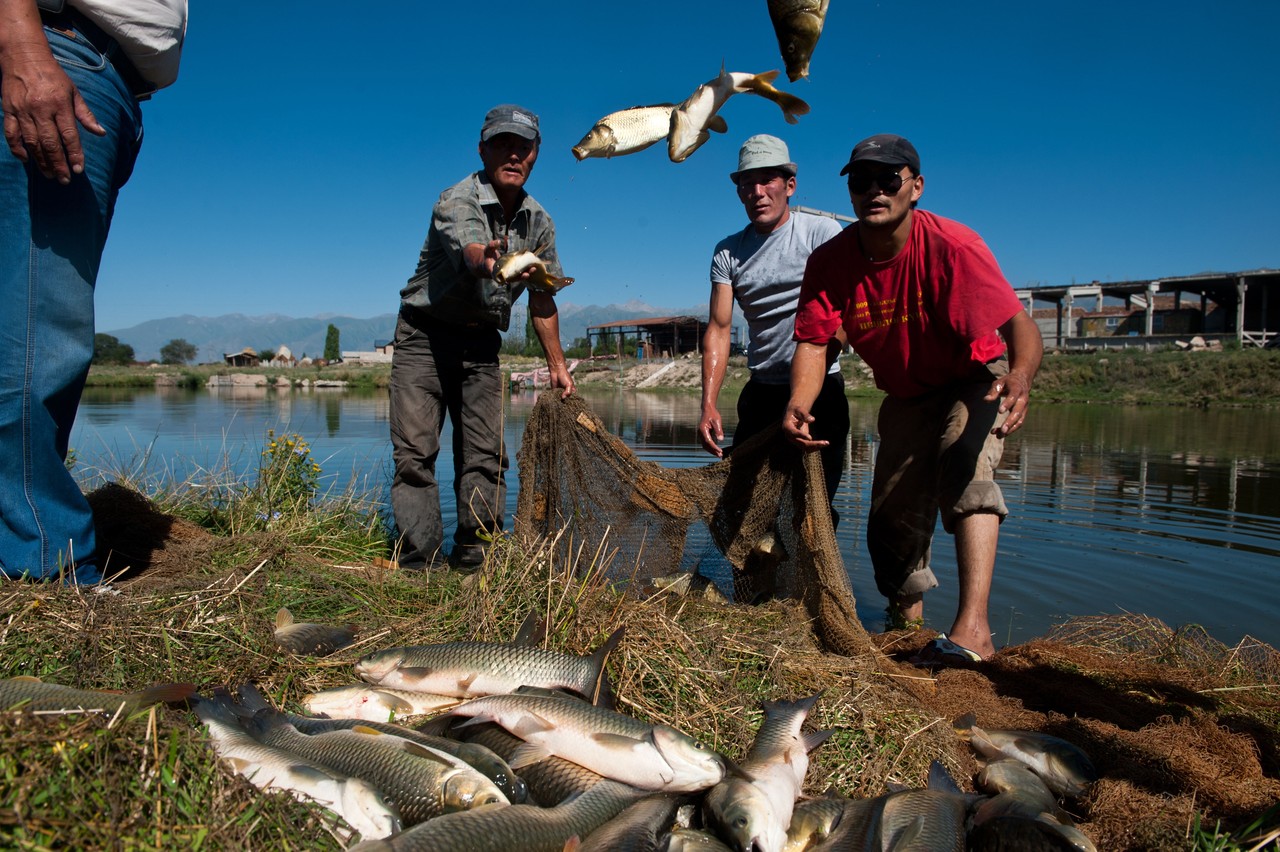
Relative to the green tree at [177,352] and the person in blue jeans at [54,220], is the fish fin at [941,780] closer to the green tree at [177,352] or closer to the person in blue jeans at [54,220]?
the person in blue jeans at [54,220]

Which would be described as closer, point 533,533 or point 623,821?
point 623,821

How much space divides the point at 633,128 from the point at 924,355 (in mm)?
2133

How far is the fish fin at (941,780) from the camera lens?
10.0 feet

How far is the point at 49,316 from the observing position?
142 inches

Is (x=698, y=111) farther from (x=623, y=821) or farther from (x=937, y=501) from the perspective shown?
(x=623, y=821)

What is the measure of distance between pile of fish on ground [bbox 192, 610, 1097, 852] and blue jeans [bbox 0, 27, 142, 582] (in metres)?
1.40

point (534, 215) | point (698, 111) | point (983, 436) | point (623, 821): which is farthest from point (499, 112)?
point (623, 821)

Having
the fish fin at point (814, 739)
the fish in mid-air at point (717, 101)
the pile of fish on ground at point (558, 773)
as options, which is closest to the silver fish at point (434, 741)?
the pile of fish on ground at point (558, 773)

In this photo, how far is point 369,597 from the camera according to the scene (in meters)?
4.85

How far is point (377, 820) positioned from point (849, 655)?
8.86ft

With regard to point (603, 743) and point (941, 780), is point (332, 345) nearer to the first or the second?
point (603, 743)

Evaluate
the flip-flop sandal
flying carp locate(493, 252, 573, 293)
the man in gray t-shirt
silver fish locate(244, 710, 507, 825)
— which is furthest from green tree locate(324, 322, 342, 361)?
silver fish locate(244, 710, 507, 825)

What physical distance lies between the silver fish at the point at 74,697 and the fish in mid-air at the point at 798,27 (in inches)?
140

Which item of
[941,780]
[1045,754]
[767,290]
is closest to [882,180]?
[767,290]
